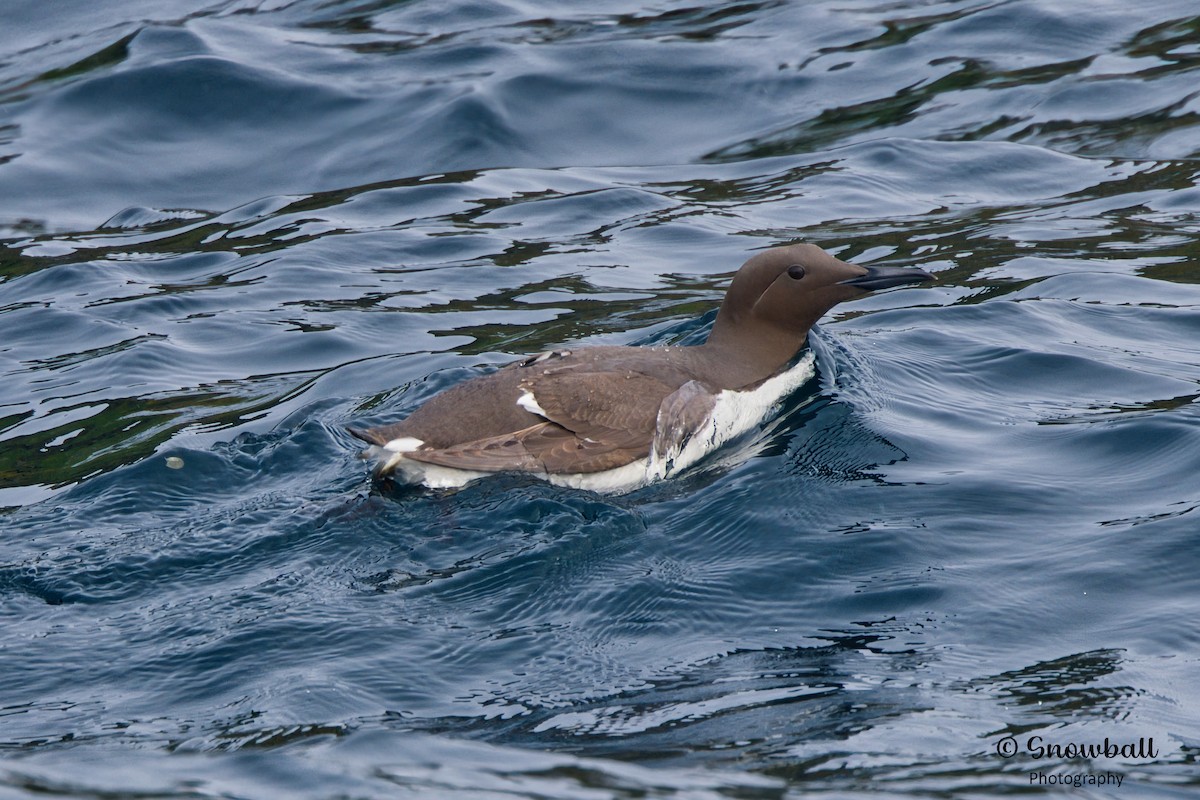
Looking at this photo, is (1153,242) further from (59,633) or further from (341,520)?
(59,633)

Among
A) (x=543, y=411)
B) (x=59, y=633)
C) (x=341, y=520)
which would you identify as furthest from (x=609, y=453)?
(x=59, y=633)

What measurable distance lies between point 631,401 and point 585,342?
1.97 meters

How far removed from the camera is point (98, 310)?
9516mm

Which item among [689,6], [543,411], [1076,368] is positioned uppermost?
[689,6]

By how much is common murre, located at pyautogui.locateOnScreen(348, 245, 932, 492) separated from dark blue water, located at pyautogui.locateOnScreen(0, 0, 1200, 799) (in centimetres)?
18

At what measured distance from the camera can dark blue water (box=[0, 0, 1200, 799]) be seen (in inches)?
181

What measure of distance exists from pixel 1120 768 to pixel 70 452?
5.56 m

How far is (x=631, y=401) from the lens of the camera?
266 inches

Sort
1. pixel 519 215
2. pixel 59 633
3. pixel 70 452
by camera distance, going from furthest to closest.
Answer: pixel 519 215, pixel 70 452, pixel 59 633

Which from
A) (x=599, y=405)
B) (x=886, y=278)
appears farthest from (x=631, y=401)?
(x=886, y=278)

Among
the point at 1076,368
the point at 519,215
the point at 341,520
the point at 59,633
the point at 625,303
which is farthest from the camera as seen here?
the point at 519,215

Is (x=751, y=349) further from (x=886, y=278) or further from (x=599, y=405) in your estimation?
(x=599, y=405)

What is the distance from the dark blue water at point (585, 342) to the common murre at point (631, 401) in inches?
7.0

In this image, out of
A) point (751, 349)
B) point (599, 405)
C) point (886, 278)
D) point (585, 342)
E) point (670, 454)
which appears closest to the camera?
point (599, 405)
